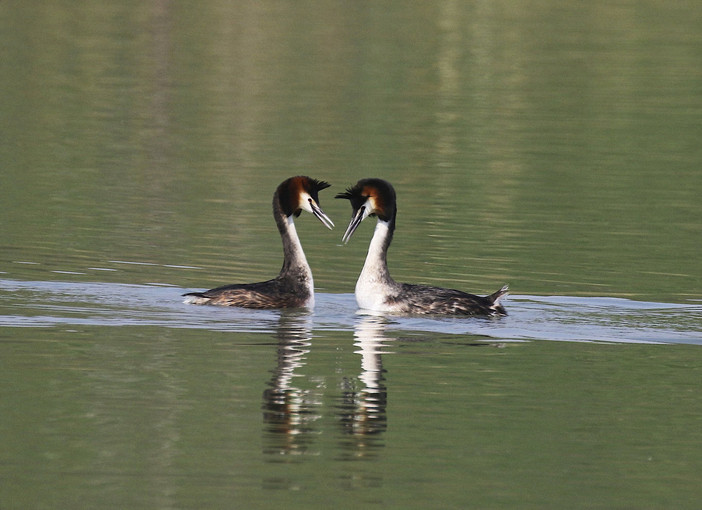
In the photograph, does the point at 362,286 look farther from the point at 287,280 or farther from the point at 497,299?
the point at 497,299

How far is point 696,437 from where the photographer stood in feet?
44.0

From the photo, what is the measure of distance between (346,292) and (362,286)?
153 cm

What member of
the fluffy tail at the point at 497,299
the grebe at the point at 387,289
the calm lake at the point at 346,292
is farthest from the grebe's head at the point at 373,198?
the fluffy tail at the point at 497,299

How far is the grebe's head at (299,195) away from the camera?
774 inches

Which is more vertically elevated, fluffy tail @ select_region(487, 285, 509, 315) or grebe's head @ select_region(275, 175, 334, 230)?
grebe's head @ select_region(275, 175, 334, 230)

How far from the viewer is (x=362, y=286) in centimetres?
1909

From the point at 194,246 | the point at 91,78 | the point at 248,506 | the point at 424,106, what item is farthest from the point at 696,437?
the point at 91,78

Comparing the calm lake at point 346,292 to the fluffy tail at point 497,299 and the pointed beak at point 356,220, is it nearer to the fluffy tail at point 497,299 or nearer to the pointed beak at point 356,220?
the fluffy tail at point 497,299

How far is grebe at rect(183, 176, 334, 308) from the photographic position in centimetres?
1862

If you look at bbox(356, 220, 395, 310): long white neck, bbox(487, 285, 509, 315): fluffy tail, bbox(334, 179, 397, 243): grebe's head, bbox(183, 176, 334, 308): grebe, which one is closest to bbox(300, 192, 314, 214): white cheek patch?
bbox(183, 176, 334, 308): grebe

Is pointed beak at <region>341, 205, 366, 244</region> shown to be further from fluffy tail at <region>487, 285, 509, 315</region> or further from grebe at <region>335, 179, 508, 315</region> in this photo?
fluffy tail at <region>487, 285, 509, 315</region>

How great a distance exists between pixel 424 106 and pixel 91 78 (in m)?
10.9

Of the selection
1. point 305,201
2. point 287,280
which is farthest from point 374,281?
point 305,201

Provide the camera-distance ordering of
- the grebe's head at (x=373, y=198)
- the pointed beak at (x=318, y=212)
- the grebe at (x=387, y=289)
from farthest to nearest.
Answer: the grebe's head at (x=373, y=198), the pointed beak at (x=318, y=212), the grebe at (x=387, y=289)
